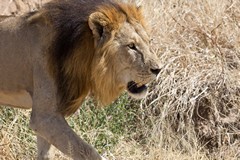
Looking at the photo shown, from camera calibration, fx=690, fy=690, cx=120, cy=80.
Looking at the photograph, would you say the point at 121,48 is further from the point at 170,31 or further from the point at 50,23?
the point at 170,31

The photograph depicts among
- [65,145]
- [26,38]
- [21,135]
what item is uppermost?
[26,38]

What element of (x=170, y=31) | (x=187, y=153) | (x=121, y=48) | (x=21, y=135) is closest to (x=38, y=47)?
(x=121, y=48)

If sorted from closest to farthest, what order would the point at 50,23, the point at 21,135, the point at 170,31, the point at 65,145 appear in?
the point at 65,145, the point at 50,23, the point at 21,135, the point at 170,31

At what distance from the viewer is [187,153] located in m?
5.41

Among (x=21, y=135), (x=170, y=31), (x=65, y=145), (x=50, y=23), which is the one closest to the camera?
(x=65, y=145)

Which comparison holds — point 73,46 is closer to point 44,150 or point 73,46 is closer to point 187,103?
point 44,150

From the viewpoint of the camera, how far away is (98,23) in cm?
418

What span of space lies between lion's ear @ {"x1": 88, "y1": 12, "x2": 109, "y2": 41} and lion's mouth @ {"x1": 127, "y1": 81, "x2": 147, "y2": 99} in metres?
0.36

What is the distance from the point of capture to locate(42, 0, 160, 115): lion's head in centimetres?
419

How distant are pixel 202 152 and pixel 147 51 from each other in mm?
1558

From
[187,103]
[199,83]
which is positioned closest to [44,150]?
[187,103]

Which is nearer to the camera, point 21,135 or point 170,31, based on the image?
point 21,135

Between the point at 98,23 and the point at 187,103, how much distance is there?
1.85m

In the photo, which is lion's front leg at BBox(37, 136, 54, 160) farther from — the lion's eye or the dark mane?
the lion's eye
